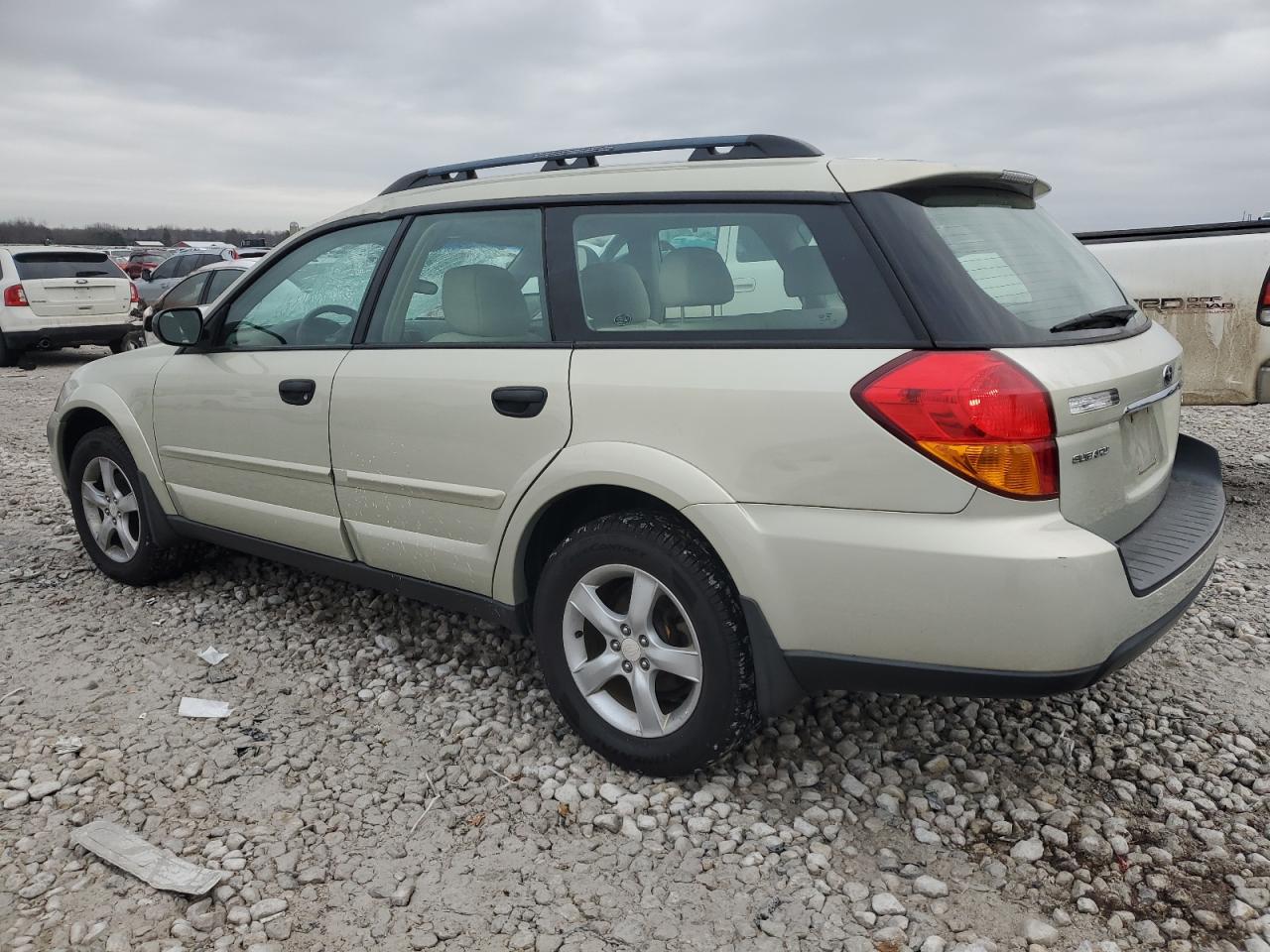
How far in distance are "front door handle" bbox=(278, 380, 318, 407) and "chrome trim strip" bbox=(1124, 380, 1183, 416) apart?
2553 millimetres

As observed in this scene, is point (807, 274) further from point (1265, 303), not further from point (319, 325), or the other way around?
A: point (1265, 303)

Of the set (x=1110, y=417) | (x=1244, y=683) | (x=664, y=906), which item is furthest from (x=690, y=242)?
(x=1244, y=683)

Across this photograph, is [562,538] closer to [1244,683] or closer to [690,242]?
[690,242]

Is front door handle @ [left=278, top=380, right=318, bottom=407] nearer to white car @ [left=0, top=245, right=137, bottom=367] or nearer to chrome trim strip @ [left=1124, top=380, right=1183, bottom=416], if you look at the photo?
chrome trim strip @ [left=1124, top=380, right=1183, bottom=416]

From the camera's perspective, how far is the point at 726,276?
2.73 meters

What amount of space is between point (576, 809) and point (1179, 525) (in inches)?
72.5

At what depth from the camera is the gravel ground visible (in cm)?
233

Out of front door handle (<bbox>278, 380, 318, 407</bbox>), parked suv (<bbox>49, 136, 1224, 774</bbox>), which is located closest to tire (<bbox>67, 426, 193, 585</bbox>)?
parked suv (<bbox>49, 136, 1224, 774</bbox>)

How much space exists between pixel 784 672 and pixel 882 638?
0.28 m

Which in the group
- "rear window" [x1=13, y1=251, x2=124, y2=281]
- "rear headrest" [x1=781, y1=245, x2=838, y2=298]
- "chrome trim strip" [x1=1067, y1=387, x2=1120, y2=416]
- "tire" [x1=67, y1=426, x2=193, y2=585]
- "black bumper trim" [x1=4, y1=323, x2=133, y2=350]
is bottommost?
"black bumper trim" [x1=4, y1=323, x2=133, y2=350]

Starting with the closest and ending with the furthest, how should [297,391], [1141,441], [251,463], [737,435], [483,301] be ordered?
[737,435] → [1141,441] → [483,301] → [297,391] → [251,463]

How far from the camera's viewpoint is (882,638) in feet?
7.89

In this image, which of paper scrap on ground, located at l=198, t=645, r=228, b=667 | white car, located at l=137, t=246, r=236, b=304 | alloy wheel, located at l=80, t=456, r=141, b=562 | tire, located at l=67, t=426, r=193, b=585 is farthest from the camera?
white car, located at l=137, t=246, r=236, b=304

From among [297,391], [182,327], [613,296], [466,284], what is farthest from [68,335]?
[613,296]
